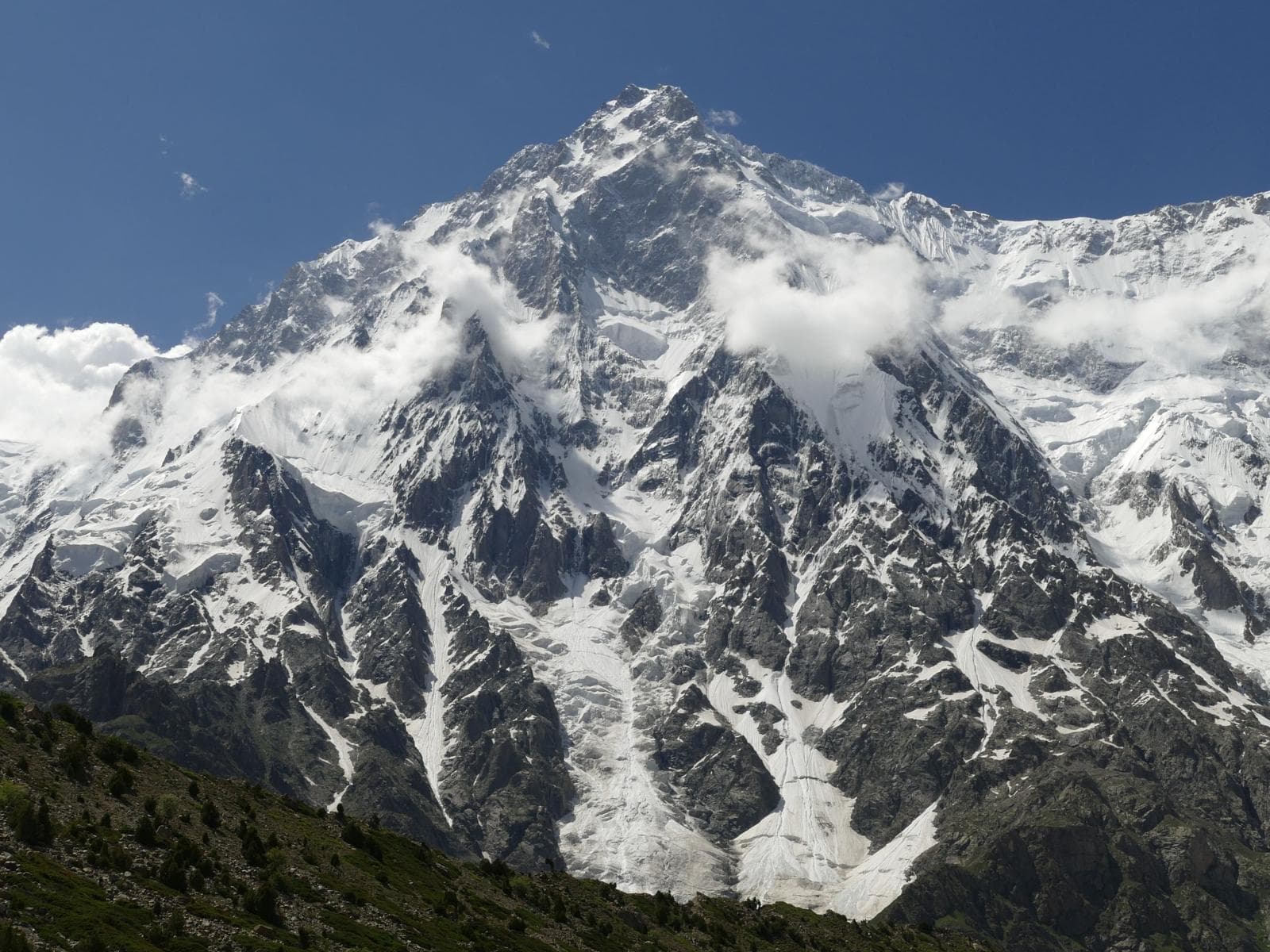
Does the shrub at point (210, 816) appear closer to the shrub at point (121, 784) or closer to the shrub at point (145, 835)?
the shrub at point (121, 784)

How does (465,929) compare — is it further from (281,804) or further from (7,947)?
(7,947)

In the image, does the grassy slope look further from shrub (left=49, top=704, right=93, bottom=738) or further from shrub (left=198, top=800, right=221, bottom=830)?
shrub (left=49, top=704, right=93, bottom=738)

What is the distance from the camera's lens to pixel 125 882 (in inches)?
2965

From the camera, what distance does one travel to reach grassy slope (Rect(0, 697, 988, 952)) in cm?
7088

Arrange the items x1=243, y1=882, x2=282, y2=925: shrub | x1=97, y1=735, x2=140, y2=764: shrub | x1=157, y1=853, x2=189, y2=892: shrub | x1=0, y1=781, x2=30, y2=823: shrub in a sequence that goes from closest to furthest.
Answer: x1=0, y1=781, x2=30, y2=823: shrub → x1=157, y1=853, x2=189, y2=892: shrub → x1=243, y1=882, x2=282, y2=925: shrub → x1=97, y1=735, x2=140, y2=764: shrub

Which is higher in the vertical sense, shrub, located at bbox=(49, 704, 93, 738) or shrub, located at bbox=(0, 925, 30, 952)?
shrub, located at bbox=(49, 704, 93, 738)

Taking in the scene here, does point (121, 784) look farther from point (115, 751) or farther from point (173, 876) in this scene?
point (173, 876)

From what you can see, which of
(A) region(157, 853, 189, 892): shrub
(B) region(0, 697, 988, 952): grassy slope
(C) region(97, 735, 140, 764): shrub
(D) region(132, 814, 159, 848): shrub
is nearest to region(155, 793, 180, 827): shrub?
(B) region(0, 697, 988, 952): grassy slope

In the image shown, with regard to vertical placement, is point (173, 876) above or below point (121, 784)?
below

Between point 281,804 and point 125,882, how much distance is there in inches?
1832

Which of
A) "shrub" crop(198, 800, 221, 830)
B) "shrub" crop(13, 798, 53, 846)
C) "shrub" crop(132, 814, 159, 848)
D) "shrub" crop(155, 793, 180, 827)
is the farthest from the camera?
"shrub" crop(198, 800, 221, 830)

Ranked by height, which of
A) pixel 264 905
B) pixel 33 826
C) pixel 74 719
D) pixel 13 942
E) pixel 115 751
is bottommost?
pixel 13 942

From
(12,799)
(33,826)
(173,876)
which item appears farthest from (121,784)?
(33,826)

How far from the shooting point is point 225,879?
82.1 meters
